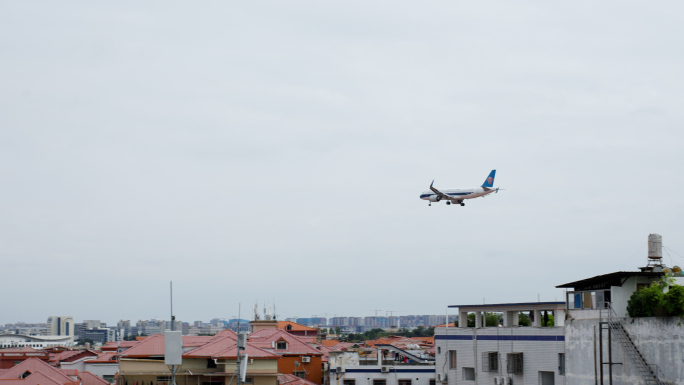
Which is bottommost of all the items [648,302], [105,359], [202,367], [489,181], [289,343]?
[105,359]

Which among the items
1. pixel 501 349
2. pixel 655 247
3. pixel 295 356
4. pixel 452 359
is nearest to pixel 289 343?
pixel 295 356

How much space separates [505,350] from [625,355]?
42.4 feet

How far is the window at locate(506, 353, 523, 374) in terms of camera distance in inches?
1703

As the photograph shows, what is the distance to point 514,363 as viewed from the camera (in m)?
43.6

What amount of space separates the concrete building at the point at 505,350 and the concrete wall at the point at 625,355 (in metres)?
3.90

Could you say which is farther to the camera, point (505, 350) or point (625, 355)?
point (505, 350)

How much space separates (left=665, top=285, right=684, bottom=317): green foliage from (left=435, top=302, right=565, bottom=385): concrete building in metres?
10.3

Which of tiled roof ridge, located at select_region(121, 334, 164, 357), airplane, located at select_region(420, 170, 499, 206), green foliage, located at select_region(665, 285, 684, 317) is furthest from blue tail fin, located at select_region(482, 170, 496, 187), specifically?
green foliage, located at select_region(665, 285, 684, 317)

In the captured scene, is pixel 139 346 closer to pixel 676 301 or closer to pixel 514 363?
pixel 514 363

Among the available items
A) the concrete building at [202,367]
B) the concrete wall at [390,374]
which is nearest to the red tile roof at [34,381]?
the concrete building at [202,367]

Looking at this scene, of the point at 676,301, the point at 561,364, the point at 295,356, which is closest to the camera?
the point at 676,301

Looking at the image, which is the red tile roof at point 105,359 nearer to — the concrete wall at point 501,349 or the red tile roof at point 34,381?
the red tile roof at point 34,381

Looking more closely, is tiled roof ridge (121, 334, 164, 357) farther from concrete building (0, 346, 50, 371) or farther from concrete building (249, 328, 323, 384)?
concrete building (0, 346, 50, 371)

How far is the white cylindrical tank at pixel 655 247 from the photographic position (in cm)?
3481
